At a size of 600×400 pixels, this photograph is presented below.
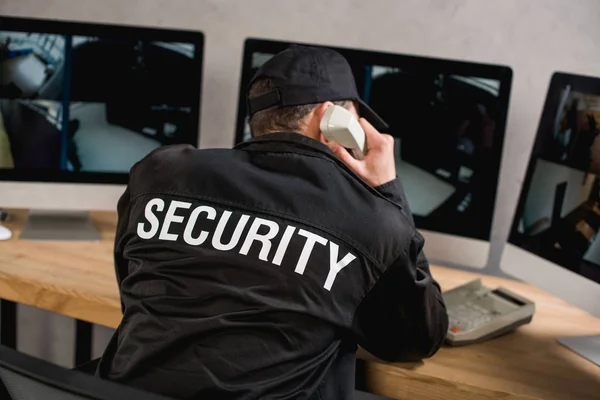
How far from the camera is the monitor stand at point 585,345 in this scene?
1482 millimetres

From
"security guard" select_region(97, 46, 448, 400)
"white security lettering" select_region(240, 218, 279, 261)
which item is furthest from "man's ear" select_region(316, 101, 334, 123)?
"white security lettering" select_region(240, 218, 279, 261)

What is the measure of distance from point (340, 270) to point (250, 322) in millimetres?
157

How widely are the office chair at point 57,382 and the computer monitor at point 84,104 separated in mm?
1153

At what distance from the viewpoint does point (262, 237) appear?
1.13 metres

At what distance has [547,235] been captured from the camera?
1651mm

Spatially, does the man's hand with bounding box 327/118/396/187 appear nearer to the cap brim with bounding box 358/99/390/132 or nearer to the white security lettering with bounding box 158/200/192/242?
the cap brim with bounding box 358/99/390/132

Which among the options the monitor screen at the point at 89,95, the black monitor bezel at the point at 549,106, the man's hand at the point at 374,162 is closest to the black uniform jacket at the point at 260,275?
the man's hand at the point at 374,162

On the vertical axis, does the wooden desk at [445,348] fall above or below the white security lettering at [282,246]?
below

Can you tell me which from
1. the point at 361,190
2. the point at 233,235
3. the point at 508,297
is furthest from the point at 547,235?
the point at 233,235

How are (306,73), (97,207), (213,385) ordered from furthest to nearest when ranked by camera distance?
1. (97,207)
2. (306,73)
3. (213,385)

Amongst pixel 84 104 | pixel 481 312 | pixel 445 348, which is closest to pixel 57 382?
pixel 445 348

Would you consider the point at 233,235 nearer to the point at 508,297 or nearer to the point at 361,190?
the point at 361,190

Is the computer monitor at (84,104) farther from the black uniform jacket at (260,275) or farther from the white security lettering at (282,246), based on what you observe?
the white security lettering at (282,246)

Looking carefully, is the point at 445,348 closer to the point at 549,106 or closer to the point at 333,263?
the point at 333,263
